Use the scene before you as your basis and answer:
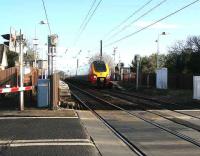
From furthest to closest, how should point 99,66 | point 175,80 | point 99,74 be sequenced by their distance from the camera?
point 99,66
point 99,74
point 175,80

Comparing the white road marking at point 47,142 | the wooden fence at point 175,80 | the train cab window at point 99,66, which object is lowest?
the white road marking at point 47,142

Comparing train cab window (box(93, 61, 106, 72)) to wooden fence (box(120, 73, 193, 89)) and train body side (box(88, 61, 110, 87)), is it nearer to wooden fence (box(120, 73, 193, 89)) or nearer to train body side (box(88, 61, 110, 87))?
train body side (box(88, 61, 110, 87))

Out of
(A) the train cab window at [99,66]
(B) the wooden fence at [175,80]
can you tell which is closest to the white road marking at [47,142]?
(B) the wooden fence at [175,80]

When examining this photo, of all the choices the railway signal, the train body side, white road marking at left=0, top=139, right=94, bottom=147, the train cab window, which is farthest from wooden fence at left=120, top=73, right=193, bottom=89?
white road marking at left=0, top=139, right=94, bottom=147

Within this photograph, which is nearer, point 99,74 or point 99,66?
point 99,74

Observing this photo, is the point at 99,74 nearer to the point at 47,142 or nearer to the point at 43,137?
the point at 43,137

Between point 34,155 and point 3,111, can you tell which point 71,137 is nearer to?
point 34,155

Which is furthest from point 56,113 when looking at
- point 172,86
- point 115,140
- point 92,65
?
point 92,65

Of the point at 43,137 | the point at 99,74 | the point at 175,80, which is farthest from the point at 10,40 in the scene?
the point at 99,74

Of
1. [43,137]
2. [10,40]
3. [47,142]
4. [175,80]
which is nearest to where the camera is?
[47,142]

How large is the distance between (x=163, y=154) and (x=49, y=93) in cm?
1256

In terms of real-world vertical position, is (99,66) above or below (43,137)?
above

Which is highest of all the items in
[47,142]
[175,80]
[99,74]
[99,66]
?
[99,66]

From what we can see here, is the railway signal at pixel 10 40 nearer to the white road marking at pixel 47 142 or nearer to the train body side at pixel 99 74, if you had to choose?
the white road marking at pixel 47 142
